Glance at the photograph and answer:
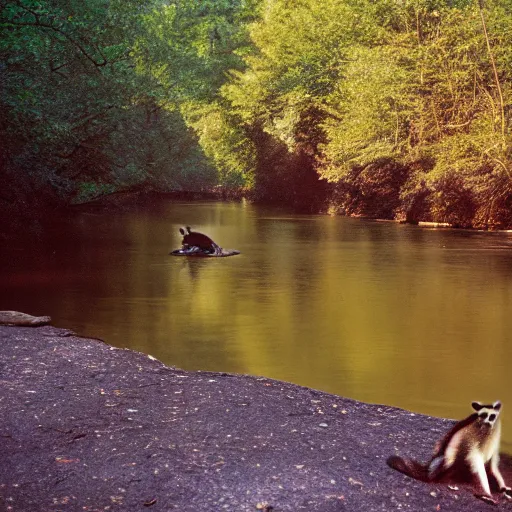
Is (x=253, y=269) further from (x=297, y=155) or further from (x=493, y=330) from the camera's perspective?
(x=297, y=155)

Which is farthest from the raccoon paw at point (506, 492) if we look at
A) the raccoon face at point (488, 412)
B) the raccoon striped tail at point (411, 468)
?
the raccoon face at point (488, 412)

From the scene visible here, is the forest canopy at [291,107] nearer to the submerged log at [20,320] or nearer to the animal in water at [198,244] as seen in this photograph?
the animal in water at [198,244]

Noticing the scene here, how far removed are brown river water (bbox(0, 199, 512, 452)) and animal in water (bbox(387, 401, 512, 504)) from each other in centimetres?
248

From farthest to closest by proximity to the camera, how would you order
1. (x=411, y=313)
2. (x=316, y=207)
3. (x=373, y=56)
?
(x=316, y=207), (x=373, y=56), (x=411, y=313)

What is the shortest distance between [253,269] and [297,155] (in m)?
24.2

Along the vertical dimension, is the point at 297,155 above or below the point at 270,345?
above

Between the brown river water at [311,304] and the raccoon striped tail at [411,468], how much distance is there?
217 cm

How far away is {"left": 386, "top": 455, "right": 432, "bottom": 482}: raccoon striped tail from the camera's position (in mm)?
6121

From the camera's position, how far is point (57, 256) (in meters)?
24.7

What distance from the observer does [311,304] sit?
1730 centimetres

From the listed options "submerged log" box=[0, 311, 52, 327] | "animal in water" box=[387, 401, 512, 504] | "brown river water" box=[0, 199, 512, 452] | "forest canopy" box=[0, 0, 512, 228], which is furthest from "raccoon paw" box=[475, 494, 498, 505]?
"forest canopy" box=[0, 0, 512, 228]

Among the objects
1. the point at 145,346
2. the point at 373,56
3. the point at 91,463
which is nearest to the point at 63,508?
the point at 91,463

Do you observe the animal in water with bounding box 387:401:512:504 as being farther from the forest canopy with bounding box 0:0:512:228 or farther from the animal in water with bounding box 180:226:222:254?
the animal in water with bounding box 180:226:222:254

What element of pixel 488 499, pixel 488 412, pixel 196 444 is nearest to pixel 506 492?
pixel 488 499
